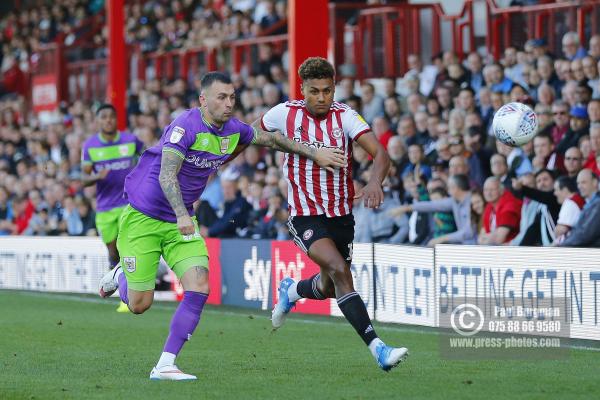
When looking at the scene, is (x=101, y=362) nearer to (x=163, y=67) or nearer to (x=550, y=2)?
(x=550, y=2)

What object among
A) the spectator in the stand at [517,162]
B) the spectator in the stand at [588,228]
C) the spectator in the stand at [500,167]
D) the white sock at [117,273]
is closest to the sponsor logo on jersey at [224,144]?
the white sock at [117,273]

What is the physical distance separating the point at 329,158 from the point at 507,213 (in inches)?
189

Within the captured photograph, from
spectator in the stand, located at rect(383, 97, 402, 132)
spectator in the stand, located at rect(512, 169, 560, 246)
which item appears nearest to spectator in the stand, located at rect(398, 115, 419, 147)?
spectator in the stand, located at rect(383, 97, 402, 132)

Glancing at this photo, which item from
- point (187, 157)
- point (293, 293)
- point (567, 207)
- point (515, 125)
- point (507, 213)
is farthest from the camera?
point (507, 213)

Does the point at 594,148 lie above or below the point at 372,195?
above

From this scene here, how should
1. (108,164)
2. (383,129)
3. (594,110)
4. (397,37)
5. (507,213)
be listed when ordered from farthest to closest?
(397,37) < (383,129) < (108,164) < (594,110) < (507,213)

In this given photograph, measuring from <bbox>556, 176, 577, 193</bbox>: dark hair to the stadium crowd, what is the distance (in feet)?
0.05

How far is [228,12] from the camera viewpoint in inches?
933

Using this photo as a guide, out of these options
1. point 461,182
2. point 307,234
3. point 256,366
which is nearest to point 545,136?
point 461,182

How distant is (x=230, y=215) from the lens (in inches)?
680

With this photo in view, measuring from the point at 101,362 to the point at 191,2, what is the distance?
1870 cm

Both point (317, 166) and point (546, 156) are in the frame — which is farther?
point (546, 156)

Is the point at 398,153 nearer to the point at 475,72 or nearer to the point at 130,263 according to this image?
the point at 475,72

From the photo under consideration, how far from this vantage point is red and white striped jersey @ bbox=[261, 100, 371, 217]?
30.0 ft
